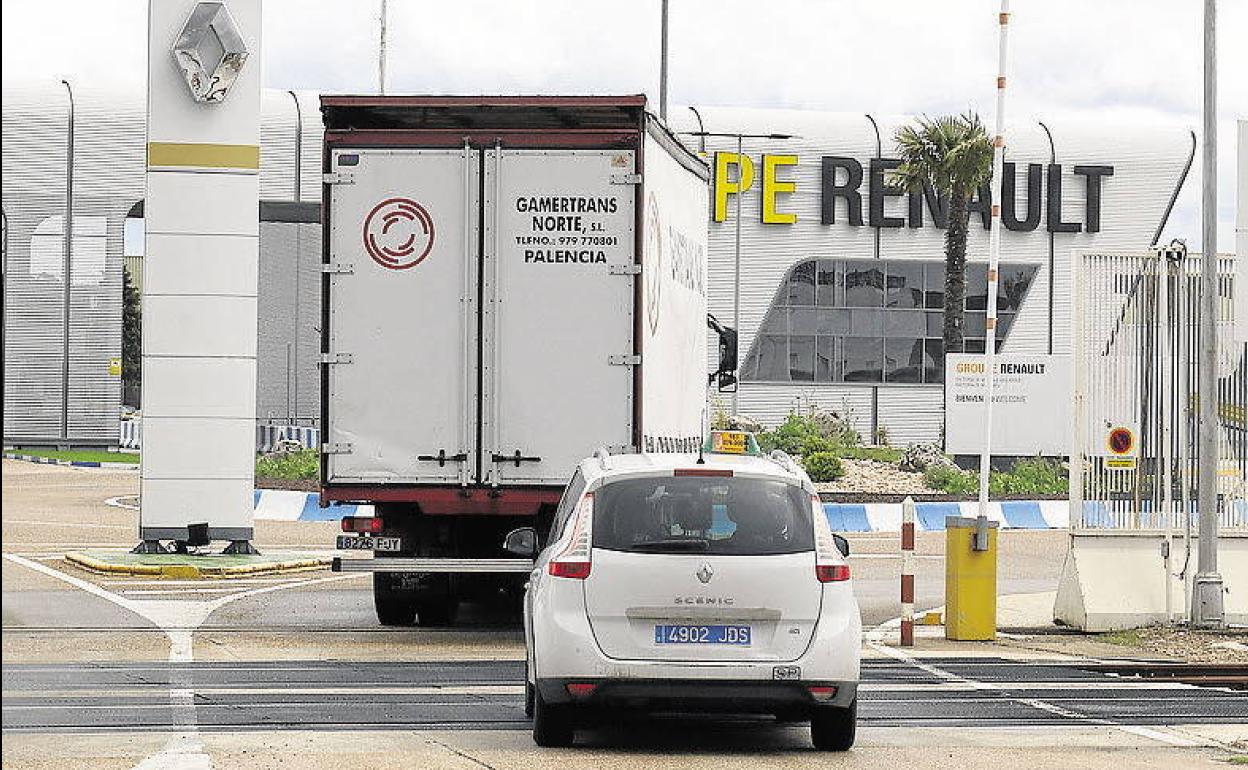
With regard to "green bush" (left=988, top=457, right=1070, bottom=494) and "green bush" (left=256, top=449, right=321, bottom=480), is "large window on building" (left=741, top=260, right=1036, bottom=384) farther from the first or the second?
"green bush" (left=256, top=449, right=321, bottom=480)

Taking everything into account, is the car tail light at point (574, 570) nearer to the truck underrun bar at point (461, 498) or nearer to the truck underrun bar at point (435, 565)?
the truck underrun bar at point (435, 565)

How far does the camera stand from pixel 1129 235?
2606 inches

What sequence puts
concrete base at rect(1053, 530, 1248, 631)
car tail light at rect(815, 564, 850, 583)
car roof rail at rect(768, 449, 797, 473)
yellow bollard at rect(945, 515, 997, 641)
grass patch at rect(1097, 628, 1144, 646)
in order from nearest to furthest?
car tail light at rect(815, 564, 850, 583)
car roof rail at rect(768, 449, 797, 473)
yellow bollard at rect(945, 515, 997, 641)
grass patch at rect(1097, 628, 1144, 646)
concrete base at rect(1053, 530, 1248, 631)

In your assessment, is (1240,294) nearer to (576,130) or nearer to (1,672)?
(576,130)

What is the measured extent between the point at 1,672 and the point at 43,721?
895 centimetres

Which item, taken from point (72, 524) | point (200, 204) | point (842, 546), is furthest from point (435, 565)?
point (72, 524)

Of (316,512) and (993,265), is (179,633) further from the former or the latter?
(316,512)

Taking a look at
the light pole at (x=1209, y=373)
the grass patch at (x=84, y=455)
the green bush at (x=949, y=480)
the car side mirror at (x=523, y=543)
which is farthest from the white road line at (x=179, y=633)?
the grass patch at (x=84, y=455)

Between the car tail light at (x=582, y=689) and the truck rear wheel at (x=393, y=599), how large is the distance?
A: 765 cm

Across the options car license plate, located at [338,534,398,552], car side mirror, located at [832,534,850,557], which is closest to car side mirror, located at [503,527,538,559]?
car side mirror, located at [832,534,850,557]

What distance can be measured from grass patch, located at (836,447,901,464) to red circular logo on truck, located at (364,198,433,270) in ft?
93.7

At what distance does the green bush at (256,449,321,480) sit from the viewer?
43.0 m

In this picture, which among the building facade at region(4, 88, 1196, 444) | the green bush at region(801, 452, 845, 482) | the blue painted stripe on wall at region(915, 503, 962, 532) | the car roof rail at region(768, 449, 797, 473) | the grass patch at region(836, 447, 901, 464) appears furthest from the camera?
the building facade at region(4, 88, 1196, 444)

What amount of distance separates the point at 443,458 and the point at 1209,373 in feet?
22.1
